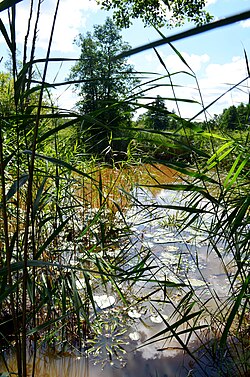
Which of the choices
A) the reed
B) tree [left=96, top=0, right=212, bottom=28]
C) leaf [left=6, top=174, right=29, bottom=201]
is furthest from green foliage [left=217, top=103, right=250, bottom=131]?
tree [left=96, top=0, right=212, bottom=28]

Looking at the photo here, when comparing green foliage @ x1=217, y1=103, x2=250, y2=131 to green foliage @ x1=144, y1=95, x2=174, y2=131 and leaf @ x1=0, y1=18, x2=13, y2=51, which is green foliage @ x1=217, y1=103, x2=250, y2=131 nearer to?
green foliage @ x1=144, y1=95, x2=174, y2=131

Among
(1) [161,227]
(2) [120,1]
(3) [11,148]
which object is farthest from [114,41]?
(3) [11,148]

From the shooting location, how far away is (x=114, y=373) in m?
1.67

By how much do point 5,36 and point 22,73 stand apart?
0.07m

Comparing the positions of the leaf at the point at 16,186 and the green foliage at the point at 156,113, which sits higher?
the green foliage at the point at 156,113

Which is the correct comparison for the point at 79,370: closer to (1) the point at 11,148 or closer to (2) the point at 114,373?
(2) the point at 114,373

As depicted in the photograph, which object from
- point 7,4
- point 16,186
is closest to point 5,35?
point 16,186

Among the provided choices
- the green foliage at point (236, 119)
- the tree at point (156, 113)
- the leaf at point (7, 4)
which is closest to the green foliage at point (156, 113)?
the tree at point (156, 113)

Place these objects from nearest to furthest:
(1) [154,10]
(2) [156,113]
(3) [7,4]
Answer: (3) [7,4] < (2) [156,113] < (1) [154,10]

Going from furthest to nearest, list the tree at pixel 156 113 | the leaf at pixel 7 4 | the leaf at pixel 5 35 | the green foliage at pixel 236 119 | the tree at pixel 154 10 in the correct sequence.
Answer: the tree at pixel 154 10, the green foliage at pixel 236 119, the tree at pixel 156 113, the leaf at pixel 5 35, the leaf at pixel 7 4

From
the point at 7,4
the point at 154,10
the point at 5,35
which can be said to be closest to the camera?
the point at 7,4

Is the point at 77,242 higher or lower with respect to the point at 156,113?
lower

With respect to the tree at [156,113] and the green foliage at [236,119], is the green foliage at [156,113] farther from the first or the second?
the green foliage at [236,119]

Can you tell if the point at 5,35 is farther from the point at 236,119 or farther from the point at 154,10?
the point at 154,10
